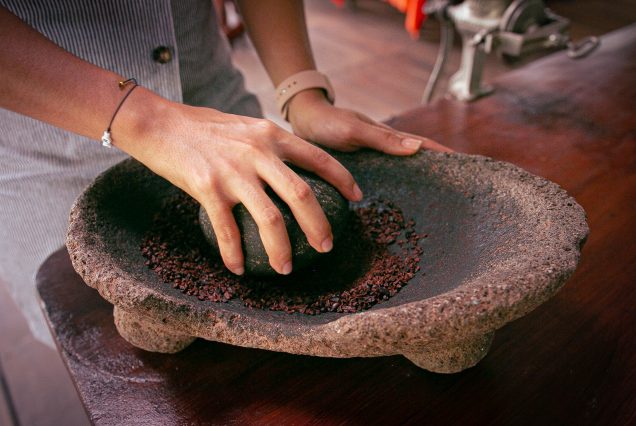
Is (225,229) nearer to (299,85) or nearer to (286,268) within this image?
(286,268)

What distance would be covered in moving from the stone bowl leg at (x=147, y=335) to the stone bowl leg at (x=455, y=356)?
13.9 inches

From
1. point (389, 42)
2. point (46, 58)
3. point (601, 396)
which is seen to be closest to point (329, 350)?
point (601, 396)

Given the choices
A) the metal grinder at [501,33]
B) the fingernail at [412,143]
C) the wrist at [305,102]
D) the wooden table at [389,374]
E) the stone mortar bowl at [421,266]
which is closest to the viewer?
the stone mortar bowl at [421,266]

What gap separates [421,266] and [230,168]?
1.16 feet

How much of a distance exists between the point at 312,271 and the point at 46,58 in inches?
21.4

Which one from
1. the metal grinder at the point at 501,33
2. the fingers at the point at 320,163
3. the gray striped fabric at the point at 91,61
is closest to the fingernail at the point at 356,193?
the fingers at the point at 320,163

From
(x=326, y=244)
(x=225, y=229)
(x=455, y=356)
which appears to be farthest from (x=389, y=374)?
(x=225, y=229)

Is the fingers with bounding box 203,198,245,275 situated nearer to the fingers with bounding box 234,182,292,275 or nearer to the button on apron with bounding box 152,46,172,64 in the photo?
the fingers with bounding box 234,182,292,275

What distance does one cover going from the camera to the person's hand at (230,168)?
2.54 ft

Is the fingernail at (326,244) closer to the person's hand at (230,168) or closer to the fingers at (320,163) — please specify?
the person's hand at (230,168)

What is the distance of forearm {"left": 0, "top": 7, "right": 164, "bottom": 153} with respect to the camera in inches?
31.7

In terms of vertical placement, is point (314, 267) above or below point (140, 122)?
below

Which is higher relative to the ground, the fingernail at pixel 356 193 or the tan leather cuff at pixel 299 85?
the tan leather cuff at pixel 299 85

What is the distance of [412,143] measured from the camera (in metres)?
0.99
